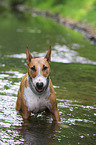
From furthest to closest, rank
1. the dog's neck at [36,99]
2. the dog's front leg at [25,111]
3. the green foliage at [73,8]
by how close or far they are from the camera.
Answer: the green foliage at [73,8]
the dog's front leg at [25,111]
the dog's neck at [36,99]

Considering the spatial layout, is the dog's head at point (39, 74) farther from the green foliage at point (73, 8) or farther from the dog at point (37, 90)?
the green foliage at point (73, 8)

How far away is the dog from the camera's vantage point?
6734 mm

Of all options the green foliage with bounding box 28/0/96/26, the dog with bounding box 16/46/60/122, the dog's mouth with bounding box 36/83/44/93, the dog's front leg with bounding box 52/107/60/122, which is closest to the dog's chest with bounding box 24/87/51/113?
the dog with bounding box 16/46/60/122

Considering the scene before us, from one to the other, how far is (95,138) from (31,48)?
12.6 meters

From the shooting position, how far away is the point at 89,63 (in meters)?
15.2

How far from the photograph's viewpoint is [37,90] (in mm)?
6824

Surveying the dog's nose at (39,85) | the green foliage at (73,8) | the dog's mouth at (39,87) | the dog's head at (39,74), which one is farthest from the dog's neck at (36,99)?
the green foliage at (73,8)

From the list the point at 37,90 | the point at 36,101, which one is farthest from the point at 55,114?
the point at 37,90

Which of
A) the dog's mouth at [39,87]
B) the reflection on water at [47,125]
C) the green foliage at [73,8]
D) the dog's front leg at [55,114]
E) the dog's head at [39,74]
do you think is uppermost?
the green foliage at [73,8]

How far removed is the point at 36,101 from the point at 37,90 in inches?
11.4

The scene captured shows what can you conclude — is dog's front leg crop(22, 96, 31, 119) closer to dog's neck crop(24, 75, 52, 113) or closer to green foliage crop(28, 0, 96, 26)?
dog's neck crop(24, 75, 52, 113)

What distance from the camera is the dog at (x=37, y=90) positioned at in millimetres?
6734

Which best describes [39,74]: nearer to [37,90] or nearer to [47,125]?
[37,90]

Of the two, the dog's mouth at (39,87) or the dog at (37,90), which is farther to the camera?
the dog at (37,90)
